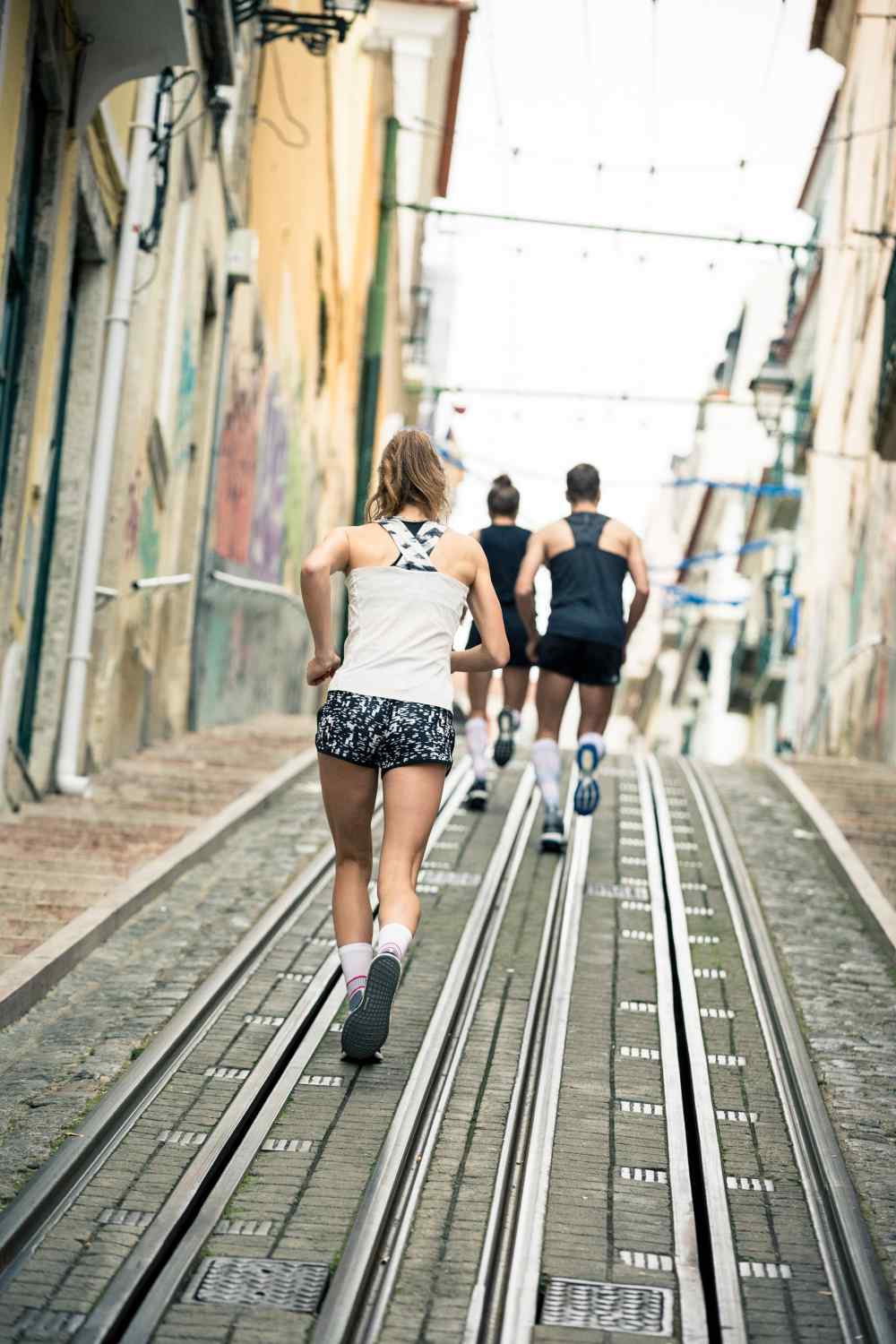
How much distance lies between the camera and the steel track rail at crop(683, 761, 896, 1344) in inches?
151

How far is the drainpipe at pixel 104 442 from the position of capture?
10016 millimetres

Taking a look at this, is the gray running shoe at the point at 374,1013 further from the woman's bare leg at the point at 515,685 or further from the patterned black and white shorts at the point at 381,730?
the woman's bare leg at the point at 515,685

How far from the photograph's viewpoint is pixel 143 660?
12578 mm

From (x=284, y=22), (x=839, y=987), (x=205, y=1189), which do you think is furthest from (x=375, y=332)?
(x=205, y=1189)

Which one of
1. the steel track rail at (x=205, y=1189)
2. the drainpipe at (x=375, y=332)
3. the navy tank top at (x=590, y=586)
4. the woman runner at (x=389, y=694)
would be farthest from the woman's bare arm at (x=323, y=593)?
the drainpipe at (x=375, y=332)

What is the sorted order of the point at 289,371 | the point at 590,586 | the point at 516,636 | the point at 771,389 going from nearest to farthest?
the point at 590,586 → the point at 516,636 → the point at 289,371 → the point at 771,389

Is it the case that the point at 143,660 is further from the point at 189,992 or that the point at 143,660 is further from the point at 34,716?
the point at 189,992

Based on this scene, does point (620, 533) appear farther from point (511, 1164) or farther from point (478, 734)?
point (511, 1164)

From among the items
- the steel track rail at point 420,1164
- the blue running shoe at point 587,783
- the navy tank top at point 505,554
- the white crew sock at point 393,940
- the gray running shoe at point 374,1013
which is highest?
the navy tank top at point 505,554

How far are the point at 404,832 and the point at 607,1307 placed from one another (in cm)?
180

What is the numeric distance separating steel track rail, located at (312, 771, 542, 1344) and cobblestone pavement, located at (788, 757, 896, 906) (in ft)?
7.44

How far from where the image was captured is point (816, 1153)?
15.8 ft

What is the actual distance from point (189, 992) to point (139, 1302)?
2.47 metres

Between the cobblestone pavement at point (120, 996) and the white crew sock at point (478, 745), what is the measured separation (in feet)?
4.86
